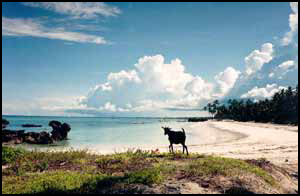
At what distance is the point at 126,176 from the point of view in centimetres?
1073

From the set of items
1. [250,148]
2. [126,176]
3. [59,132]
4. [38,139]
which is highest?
[126,176]

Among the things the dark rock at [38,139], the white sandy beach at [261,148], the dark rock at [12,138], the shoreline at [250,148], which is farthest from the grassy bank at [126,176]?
the dark rock at [12,138]

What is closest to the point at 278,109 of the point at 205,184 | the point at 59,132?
the point at 59,132

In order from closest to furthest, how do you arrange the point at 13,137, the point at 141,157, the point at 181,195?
the point at 181,195
the point at 141,157
the point at 13,137

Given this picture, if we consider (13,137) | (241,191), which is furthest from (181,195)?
(13,137)

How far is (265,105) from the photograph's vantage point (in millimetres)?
124688

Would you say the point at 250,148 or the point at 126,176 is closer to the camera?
the point at 126,176

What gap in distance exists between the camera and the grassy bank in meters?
9.86

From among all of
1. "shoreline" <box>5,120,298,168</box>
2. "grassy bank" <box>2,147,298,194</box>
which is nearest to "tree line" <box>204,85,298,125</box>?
"shoreline" <box>5,120,298,168</box>

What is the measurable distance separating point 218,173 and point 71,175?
5124 millimetres

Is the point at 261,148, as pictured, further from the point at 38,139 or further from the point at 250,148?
the point at 38,139

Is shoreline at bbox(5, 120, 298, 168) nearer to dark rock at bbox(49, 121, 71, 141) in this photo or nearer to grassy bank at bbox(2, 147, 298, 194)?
grassy bank at bbox(2, 147, 298, 194)

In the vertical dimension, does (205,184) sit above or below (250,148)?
above

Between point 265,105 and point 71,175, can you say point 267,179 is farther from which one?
point 265,105
